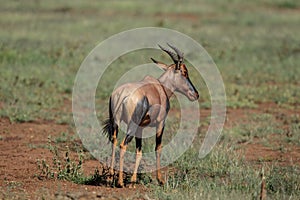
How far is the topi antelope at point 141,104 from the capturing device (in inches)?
255

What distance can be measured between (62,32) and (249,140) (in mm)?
11498

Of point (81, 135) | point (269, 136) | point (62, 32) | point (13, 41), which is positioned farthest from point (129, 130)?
point (62, 32)

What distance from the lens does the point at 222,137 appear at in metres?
9.56

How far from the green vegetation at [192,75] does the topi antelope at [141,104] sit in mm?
453

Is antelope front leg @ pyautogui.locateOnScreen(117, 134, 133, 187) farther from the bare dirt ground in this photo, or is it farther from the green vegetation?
the green vegetation

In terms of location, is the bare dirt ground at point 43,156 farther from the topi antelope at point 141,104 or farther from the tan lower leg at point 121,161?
the topi antelope at point 141,104

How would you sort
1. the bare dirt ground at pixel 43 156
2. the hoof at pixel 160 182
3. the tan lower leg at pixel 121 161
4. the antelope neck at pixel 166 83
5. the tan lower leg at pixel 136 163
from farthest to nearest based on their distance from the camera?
the antelope neck at pixel 166 83
the hoof at pixel 160 182
the tan lower leg at pixel 136 163
the tan lower leg at pixel 121 161
the bare dirt ground at pixel 43 156

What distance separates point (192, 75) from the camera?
14555 millimetres

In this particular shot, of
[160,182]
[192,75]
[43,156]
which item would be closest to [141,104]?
A: [160,182]

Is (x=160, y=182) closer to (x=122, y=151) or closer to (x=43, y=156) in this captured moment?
(x=122, y=151)

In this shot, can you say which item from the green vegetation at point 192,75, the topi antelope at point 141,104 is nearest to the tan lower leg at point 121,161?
the topi antelope at point 141,104

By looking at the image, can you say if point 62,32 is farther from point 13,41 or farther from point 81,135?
point 81,135

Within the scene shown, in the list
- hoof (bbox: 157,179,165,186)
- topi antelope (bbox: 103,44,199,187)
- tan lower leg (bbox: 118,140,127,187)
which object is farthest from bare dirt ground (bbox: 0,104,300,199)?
topi antelope (bbox: 103,44,199,187)

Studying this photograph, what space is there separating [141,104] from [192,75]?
319 inches
